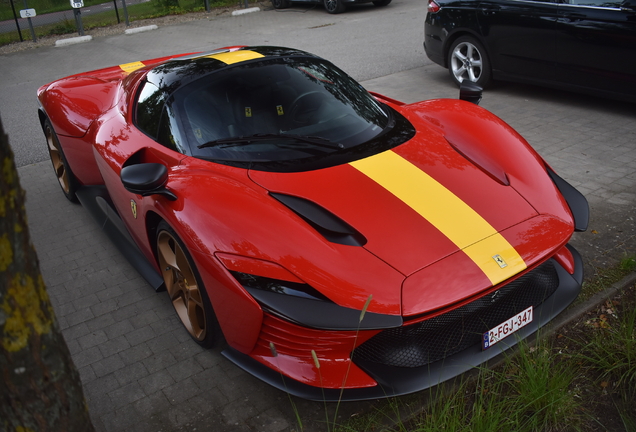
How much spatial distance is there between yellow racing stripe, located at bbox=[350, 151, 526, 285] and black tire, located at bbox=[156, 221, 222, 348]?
99 cm

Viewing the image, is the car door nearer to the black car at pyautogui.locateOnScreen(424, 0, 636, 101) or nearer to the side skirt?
the black car at pyautogui.locateOnScreen(424, 0, 636, 101)

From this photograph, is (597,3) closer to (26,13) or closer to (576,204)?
(576,204)

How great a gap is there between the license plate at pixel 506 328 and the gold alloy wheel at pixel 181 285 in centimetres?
131

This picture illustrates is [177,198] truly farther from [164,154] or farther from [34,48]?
[34,48]

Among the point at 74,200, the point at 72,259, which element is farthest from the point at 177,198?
the point at 74,200

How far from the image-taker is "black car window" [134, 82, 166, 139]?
349cm

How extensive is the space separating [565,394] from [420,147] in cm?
148

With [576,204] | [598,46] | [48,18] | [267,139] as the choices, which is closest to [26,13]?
[48,18]

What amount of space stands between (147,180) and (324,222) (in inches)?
36.4

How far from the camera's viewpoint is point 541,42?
6.36 meters

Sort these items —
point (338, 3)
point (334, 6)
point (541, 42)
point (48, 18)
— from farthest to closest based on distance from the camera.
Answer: point (48, 18) < point (334, 6) < point (338, 3) < point (541, 42)

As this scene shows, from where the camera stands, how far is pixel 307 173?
9.68 ft

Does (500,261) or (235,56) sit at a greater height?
(235,56)

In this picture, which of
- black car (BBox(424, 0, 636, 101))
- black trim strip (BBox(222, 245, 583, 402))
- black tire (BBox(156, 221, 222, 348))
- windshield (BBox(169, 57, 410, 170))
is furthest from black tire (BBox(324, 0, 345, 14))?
black trim strip (BBox(222, 245, 583, 402))
